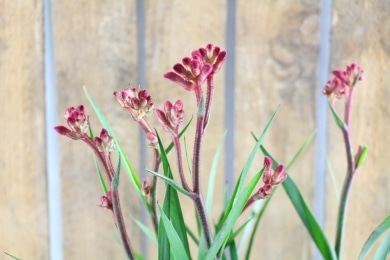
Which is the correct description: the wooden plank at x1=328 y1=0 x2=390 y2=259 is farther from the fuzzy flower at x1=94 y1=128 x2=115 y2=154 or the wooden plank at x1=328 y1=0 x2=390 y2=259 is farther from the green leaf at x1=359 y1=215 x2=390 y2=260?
the fuzzy flower at x1=94 y1=128 x2=115 y2=154

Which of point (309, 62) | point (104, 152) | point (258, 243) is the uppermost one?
point (309, 62)

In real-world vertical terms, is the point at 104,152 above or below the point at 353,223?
above

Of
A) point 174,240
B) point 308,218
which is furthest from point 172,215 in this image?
point 308,218

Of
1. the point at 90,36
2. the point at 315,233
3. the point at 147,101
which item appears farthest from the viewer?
the point at 90,36

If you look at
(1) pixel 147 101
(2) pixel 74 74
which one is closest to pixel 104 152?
→ (1) pixel 147 101

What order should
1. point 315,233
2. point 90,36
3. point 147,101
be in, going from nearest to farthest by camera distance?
1. point 147,101
2. point 315,233
3. point 90,36

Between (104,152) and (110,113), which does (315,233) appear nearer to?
(104,152)
